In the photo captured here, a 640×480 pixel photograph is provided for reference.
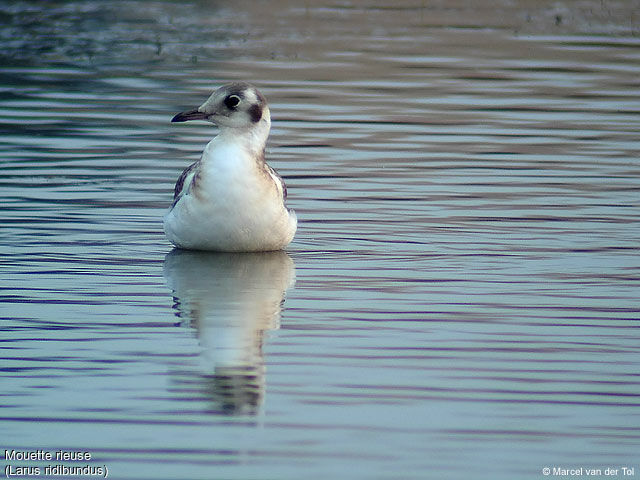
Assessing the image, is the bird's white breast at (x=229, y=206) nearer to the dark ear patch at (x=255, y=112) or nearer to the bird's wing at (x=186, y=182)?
the bird's wing at (x=186, y=182)

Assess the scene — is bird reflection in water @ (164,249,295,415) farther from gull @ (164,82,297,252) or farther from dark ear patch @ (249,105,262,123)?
dark ear patch @ (249,105,262,123)

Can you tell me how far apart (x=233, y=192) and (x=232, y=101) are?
2.91ft

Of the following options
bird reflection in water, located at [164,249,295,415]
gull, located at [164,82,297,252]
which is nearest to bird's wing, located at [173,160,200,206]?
gull, located at [164,82,297,252]

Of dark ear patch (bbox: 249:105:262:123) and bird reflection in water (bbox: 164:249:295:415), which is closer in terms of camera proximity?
bird reflection in water (bbox: 164:249:295:415)

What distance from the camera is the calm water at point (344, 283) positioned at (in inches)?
329

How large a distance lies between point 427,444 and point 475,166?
10.6m

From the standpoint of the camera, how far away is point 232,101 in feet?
44.7

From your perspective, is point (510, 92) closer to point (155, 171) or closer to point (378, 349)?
point (155, 171)

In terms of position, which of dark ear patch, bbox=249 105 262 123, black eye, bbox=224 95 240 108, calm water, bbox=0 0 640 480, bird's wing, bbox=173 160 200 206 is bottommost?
calm water, bbox=0 0 640 480

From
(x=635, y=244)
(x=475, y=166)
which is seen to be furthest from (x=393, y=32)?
(x=635, y=244)

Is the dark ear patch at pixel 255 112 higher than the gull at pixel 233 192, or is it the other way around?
the dark ear patch at pixel 255 112

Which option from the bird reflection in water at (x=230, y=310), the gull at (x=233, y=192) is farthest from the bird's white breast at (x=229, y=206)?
the bird reflection in water at (x=230, y=310)

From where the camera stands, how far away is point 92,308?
1125 cm

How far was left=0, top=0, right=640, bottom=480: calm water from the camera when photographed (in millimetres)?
8359
